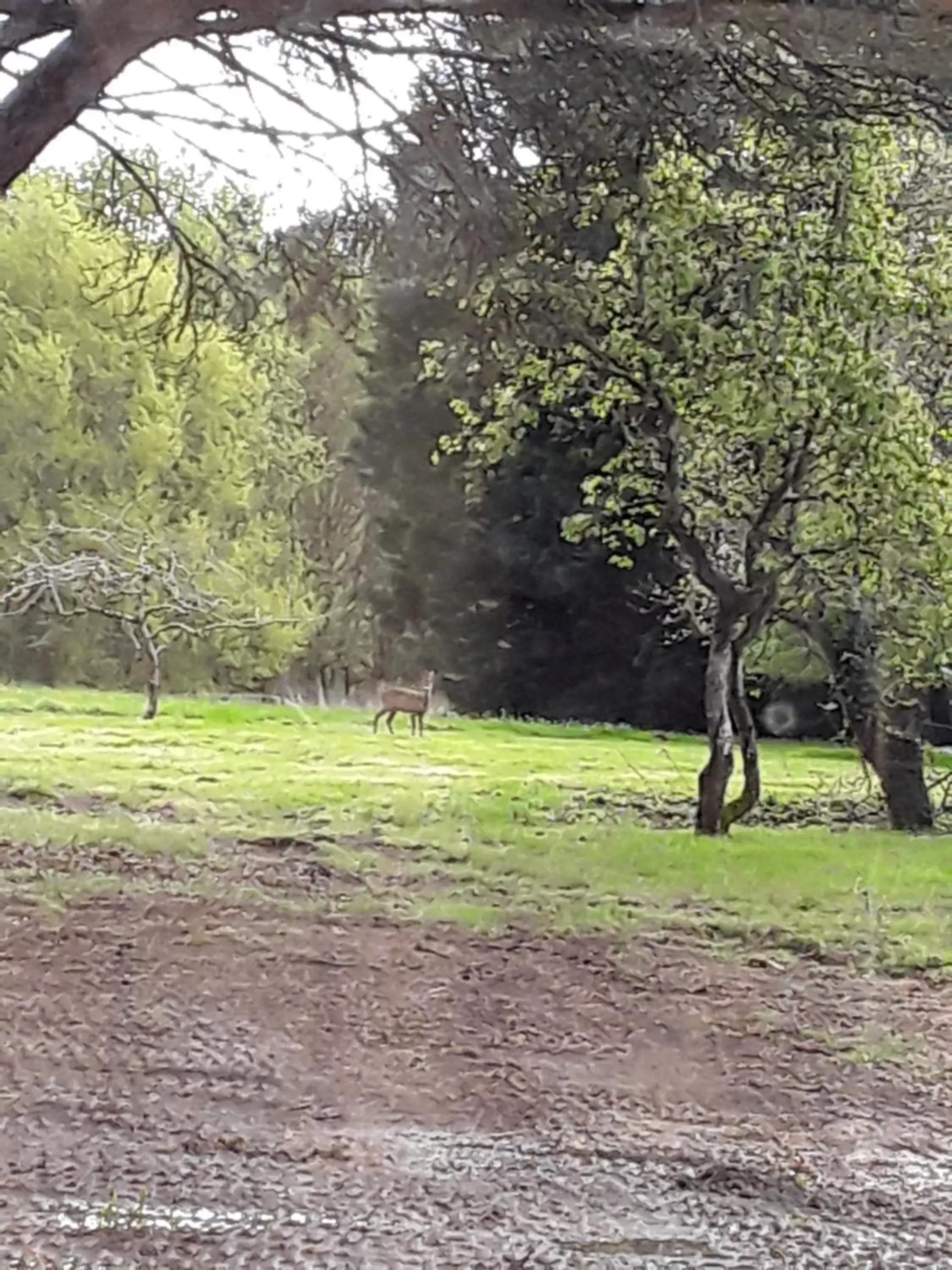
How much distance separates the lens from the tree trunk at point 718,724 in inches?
137

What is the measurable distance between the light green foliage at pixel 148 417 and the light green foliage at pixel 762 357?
0.37 metres

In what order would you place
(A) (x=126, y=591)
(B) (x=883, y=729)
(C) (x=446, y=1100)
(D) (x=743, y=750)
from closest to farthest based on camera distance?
(C) (x=446, y=1100), (A) (x=126, y=591), (B) (x=883, y=729), (D) (x=743, y=750)

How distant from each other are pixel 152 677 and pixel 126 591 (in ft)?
0.54

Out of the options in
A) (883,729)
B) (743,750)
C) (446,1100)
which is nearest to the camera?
(446,1100)

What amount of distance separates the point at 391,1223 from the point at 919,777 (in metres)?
2.15

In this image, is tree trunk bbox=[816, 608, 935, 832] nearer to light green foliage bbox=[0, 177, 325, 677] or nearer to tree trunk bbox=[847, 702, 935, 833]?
tree trunk bbox=[847, 702, 935, 833]

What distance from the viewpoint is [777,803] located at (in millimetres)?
3490

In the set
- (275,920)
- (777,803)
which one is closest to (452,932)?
(275,920)

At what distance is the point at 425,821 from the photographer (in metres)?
2.98

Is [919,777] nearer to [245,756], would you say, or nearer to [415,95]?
[245,756]

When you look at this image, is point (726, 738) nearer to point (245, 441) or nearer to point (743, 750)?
point (743, 750)

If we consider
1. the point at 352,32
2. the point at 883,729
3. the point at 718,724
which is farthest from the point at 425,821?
the point at 352,32

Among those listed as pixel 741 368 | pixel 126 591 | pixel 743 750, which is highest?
pixel 741 368

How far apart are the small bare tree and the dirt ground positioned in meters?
0.48
